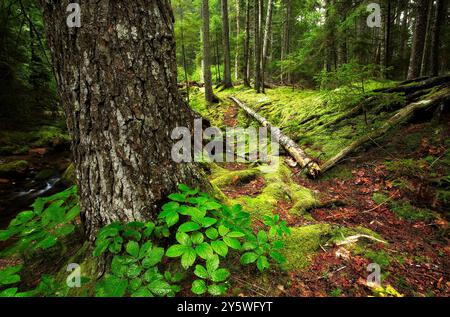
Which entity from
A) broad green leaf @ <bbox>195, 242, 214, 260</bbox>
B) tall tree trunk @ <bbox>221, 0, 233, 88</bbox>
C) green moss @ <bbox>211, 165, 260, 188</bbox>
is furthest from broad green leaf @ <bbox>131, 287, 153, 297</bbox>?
tall tree trunk @ <bbox>221, 0, 233, 88</bbox>

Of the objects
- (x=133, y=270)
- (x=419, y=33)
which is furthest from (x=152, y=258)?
(x=419, y=33)

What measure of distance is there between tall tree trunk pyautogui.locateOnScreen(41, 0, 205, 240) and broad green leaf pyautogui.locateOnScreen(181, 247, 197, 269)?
1.74 ft

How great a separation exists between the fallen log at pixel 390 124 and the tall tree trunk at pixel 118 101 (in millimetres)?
3953

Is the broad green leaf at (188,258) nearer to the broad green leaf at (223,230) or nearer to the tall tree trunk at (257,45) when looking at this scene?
the broad green leaf at (223,230)

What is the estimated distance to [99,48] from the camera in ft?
5.14

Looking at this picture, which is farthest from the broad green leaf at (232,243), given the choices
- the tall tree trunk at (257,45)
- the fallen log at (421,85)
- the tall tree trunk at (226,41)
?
the tall tree trunk at (226,41)

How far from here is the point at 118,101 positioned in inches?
64.1

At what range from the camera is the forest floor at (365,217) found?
5.85 feet

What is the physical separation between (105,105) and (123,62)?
322 mm

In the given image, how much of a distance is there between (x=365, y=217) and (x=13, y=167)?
33.6 ft

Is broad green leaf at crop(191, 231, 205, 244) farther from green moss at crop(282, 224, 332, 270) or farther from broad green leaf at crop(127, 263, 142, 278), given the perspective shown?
green moss at crop(282, 224, 332, 270)

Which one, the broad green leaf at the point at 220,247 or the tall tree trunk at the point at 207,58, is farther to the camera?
the tall tree trunk at the point at 207,58

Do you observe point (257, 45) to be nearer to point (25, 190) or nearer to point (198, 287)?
point (25, 190)
